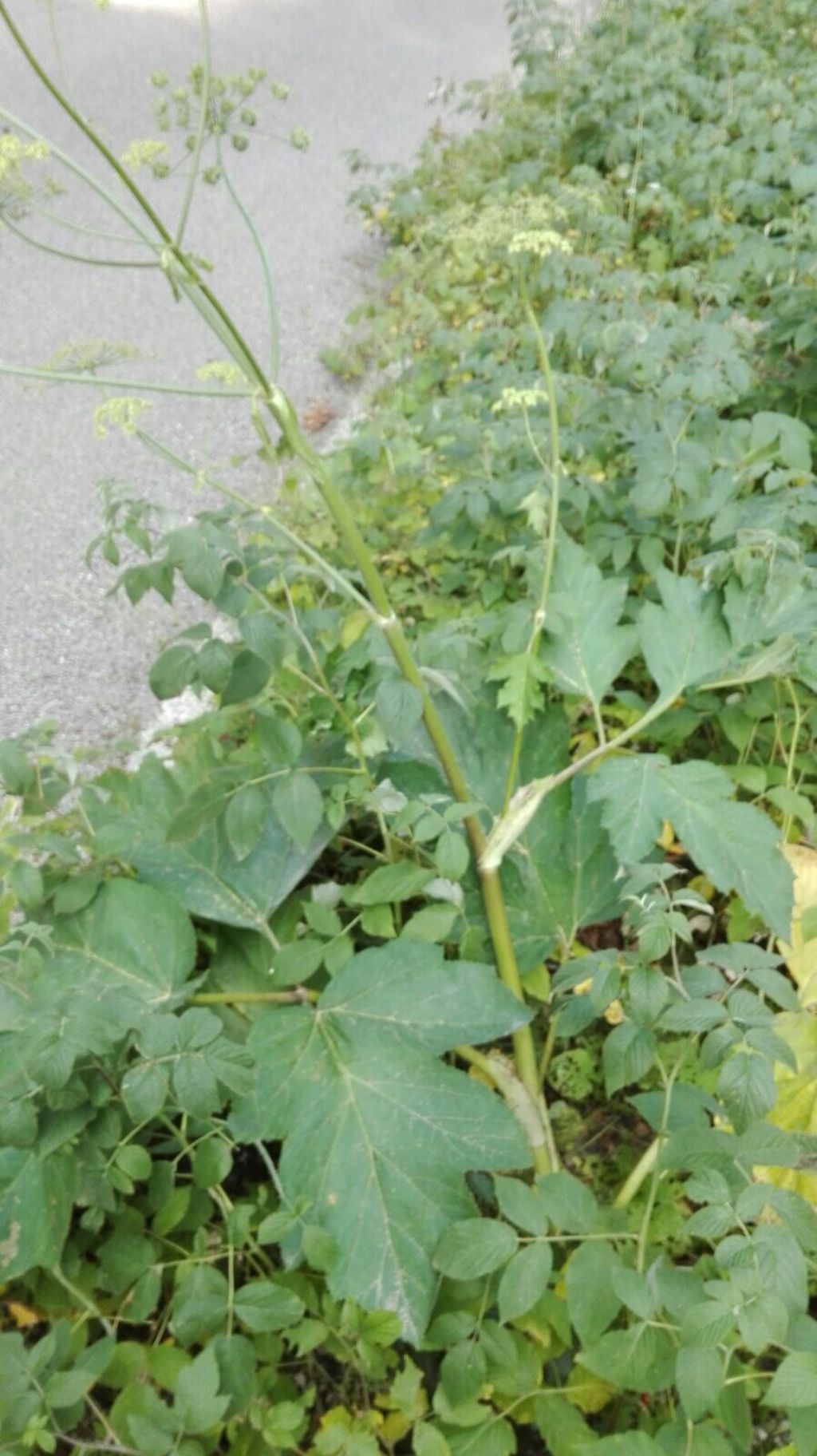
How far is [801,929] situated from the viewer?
1726mm

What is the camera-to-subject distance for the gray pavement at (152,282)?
2.60 meters

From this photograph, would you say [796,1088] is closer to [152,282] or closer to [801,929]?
[801,929]

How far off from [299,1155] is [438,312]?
2790 mm

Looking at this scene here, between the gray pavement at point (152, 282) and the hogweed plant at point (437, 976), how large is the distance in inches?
22.0

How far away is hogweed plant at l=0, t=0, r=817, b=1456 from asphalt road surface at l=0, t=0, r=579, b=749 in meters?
0.59

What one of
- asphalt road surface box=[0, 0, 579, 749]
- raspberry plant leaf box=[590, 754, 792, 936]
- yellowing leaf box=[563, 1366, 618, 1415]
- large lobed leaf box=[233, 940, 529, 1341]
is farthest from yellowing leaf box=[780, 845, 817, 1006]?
asphalt road surface box=[0, 0, 579, 749]

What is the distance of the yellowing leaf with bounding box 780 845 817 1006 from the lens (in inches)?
65.8

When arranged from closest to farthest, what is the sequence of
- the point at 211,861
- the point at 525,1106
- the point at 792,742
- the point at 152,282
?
the point at 525,1106
the point at 211,861
the point at 792,742
the point at 152,282

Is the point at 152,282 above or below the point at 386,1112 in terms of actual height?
above

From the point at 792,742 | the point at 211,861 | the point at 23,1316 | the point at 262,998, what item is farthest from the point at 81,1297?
the point at 792,742

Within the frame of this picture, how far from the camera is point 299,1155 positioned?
1.38 meters

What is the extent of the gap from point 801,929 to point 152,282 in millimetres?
3225

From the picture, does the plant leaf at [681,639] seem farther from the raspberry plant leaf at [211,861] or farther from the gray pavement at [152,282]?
the gray pavement at [152,282]

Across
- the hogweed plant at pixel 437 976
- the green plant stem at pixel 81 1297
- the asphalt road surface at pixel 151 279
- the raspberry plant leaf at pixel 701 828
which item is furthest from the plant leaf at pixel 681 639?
the green plant stem at pixel 81 1297
